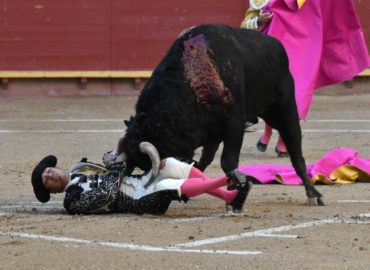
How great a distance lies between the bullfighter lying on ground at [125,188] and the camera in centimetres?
638

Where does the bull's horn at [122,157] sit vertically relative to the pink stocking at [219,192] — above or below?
above

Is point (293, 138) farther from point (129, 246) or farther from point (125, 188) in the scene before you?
point (129, 246)

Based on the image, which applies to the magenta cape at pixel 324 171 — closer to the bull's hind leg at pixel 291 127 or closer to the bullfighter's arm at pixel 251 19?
the bull's hind leg at pixel 291 127

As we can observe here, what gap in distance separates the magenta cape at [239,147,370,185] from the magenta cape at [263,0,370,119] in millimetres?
747

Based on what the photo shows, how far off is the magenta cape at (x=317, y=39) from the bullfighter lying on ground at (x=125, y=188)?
2.76 m

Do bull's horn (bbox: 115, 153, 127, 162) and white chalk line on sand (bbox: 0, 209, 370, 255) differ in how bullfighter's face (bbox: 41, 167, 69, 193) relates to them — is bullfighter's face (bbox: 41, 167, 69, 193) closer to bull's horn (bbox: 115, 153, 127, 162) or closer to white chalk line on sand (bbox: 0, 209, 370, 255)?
bull's horn (bbox: 115, 153, 127, 162)

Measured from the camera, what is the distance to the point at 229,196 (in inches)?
253

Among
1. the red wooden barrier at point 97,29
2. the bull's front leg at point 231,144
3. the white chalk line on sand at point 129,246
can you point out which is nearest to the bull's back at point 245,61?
the bull's front leg at point 231,144

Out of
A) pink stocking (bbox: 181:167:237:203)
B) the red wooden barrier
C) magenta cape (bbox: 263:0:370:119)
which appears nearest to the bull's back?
pink stocking (bbox: 181:167:237:203)

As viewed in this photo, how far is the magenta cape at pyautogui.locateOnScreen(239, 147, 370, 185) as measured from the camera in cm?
845

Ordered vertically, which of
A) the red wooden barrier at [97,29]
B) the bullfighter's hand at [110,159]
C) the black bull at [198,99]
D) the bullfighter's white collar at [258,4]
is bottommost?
the red wooden barrier at [97,29]

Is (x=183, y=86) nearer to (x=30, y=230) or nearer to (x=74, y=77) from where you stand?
(x=30, y=230)

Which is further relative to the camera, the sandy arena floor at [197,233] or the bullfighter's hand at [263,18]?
the bullfighter's hand at [263,18]

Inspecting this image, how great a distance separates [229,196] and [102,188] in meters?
0.78
